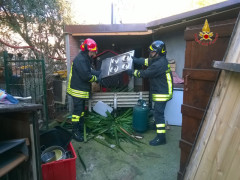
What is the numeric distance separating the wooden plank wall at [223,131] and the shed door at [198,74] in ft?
1.23

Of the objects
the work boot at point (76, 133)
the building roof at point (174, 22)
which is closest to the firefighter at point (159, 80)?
the building roof at point (174, 22)

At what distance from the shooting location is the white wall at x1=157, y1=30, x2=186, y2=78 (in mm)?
5223

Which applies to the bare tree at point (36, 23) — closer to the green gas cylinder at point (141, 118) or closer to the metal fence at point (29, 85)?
the metal fence at point (29, 85)

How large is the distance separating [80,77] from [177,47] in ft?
10.1

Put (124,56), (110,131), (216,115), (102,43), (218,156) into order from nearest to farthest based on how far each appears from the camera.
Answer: (218,156) < (216,115) < (110,131) < (124,56) < (102,43)

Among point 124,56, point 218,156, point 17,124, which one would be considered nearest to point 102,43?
point 124,56

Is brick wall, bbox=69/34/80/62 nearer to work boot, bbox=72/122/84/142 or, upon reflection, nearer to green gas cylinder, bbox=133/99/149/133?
work boot, bbox=72/122/84/142

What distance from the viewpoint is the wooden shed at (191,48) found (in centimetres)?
207

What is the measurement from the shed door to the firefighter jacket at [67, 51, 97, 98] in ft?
7.47

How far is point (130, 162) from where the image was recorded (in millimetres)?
3346

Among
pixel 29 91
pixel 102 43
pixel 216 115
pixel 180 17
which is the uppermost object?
pixel 180 17

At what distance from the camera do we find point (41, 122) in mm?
4242

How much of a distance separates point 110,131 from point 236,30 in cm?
336

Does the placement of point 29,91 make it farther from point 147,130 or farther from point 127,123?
point 147,130
